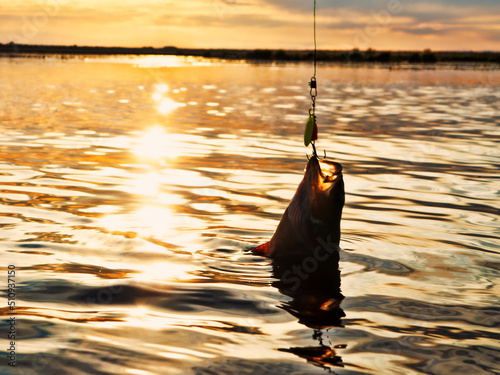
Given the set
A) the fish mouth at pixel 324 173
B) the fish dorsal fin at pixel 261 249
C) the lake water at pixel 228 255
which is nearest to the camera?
the lake water at pixel 228 255

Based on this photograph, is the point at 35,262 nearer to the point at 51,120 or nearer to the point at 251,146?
the point at 251,146

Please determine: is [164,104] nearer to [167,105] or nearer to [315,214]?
[167,105]

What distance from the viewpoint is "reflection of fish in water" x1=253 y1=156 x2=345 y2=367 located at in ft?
17.5

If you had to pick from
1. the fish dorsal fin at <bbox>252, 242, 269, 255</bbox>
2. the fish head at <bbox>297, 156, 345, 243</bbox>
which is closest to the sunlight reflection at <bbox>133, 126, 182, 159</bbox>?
the fish dorsal fin at <bbox>252, 242, 269, 255</bbox>

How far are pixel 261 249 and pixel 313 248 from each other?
2.99ft

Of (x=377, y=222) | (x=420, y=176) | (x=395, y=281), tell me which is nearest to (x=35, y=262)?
(x=395, y=281)

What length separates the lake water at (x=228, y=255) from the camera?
4402mm

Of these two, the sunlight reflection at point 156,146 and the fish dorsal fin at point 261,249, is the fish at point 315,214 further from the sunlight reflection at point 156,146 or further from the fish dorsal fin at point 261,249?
the sunlight reflection at point 156,146

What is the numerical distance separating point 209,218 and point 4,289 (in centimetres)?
329

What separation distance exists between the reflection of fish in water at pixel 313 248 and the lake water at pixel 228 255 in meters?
0.10

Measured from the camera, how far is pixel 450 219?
28.0ft

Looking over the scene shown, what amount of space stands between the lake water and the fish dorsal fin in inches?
3.4

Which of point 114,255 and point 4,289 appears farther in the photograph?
point 114,255

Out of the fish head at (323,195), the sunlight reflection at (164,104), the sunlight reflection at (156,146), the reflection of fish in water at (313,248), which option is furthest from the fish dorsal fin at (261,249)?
the sunlight reflection at (164,104)
